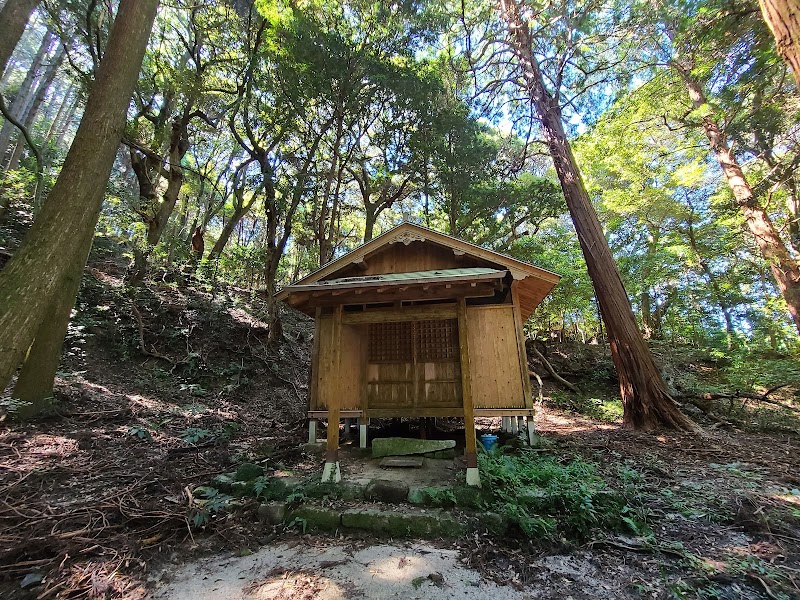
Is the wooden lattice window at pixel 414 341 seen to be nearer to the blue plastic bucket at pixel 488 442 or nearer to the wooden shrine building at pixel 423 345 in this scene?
the wooden shrine building at pixel 423 345

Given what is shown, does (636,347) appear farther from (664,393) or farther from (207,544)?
(207,544)

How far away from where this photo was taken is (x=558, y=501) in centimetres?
427

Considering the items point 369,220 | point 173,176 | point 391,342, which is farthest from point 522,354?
point 173,176

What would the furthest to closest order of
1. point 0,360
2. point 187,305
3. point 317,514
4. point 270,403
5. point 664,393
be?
point 187,305, point 270,403, point 664,393, point 317,514, point 0,360

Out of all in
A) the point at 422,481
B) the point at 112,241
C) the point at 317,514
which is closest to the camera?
the point at 317,514

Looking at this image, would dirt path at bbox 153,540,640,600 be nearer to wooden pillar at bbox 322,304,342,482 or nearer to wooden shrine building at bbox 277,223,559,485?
wooden pillar at bbox 322,304,342,482

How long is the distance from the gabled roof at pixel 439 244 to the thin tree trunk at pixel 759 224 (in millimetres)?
4289

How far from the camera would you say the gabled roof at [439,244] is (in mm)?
6781

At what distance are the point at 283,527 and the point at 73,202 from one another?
15.5 ft

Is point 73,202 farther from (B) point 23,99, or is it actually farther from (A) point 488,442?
(B) point 23,99

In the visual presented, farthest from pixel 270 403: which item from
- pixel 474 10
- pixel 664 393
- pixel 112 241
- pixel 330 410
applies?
pixel 474 10

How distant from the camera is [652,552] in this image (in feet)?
11.7

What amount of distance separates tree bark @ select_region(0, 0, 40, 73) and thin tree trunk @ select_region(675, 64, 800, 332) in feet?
40.7

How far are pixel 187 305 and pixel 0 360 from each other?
9509mm
